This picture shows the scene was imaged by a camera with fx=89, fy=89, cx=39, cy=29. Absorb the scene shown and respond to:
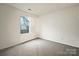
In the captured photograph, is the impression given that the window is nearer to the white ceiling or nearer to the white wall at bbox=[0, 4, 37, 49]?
the white wall at bbox=[0, 4, 37, 49]

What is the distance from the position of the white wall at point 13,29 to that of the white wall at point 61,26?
221 mm

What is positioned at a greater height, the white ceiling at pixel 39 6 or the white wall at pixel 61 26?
the white ceiling at pixel 39 6

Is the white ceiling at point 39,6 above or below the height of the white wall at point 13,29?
above

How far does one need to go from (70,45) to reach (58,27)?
506 mm

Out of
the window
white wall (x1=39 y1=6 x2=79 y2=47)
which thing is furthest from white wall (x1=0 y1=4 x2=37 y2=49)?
white wall (x1=39 y1=6 x2=79 y2=47)

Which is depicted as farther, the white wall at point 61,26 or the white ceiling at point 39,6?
the white wall at point 61,26

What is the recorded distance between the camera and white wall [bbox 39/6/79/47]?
6.98ft

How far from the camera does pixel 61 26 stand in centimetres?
216

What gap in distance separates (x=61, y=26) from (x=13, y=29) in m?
1.15

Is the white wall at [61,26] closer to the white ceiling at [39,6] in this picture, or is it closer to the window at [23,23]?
the white ceiling at [39,6]

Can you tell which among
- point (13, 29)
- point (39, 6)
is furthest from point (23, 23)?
point (39, 6)

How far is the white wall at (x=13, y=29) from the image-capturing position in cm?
205

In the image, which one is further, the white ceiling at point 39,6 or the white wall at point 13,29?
the white wall at point 13,29

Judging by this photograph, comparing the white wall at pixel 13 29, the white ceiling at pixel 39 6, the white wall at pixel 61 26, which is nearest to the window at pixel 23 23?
the white wall at pixel 13 29
